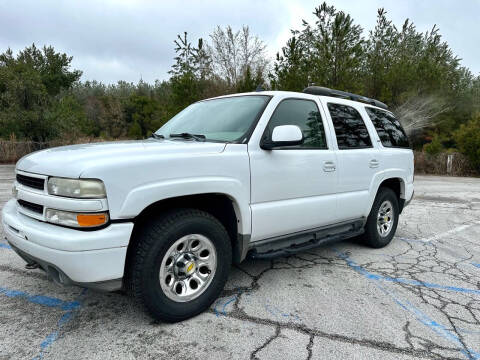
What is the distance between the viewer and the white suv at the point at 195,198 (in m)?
2.09

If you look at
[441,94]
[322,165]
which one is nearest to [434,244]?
[322,165]

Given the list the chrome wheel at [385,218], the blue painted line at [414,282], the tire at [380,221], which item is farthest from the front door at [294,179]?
the chrome wheel at [385,218]

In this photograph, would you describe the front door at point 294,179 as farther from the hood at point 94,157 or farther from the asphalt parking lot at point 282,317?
the asphalt parking lot at point 282,317

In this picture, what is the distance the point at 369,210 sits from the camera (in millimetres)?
4152

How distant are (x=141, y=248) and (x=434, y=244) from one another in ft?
14.4

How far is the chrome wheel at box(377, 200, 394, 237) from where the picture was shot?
451 cm

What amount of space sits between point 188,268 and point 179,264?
0.28 ft

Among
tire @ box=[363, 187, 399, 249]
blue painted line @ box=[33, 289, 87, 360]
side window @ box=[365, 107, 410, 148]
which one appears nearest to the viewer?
blue painted line @ box=[33, 289, 87, 360]

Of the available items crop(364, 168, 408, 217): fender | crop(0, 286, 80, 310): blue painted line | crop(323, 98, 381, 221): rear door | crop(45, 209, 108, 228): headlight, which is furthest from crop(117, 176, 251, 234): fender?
crop(364, 168, 408, 217): fender

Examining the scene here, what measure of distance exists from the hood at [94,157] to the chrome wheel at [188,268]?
66 cm

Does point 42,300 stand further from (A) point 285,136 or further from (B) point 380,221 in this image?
(B) point 380,221

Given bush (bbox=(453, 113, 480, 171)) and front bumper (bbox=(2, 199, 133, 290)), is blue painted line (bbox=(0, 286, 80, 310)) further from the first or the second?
bush (bbox=(453, 113, 480, 171))

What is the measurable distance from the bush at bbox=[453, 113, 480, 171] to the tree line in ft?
0.15

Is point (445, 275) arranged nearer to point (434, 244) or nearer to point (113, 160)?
point (434, 244)
